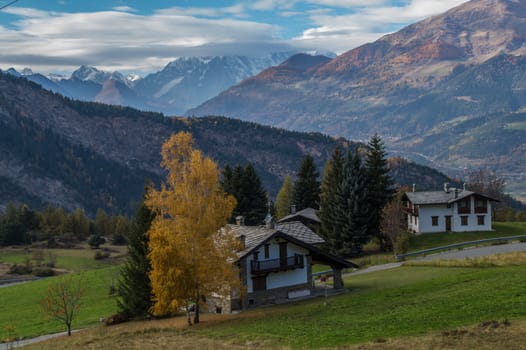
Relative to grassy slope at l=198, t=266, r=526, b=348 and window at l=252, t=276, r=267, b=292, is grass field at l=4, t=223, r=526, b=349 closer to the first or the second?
grassy slope at l=198, t=266, r=526, b=348

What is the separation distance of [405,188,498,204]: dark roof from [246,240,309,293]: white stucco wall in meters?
38.1

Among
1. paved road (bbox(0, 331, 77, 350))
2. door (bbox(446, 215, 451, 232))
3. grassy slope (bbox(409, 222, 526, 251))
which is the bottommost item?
paved road (bbox(0, 331, 77, 350))

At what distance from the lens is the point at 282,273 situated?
155 feet

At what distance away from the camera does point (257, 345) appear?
Answer: 28.9 m

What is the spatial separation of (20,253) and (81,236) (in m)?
23.3

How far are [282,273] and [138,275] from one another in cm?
1055

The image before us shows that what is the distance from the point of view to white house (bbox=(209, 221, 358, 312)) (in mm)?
45094

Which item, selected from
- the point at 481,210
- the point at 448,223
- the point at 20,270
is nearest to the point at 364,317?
the point at 448,223

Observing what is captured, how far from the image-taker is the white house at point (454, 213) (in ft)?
269

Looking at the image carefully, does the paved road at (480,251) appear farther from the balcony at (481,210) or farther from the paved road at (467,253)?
the balcony at (481,210)

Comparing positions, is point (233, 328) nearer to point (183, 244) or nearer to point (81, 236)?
point (183, 244)

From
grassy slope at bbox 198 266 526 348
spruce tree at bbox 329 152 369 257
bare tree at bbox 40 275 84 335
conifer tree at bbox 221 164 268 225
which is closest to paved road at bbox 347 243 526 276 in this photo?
spruce tree at bbox 329 152 369 257

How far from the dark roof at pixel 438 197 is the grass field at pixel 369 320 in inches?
1501

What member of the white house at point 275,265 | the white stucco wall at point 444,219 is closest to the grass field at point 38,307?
the white house at point 275,265
